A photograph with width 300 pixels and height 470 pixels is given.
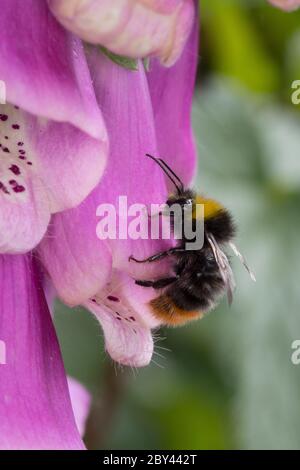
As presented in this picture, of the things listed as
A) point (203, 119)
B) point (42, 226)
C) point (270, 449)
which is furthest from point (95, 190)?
point (203, 119)

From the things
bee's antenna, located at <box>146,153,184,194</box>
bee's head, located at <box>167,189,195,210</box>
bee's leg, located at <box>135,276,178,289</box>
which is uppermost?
bee's antenna, located at <box>146,153,184,194</box>

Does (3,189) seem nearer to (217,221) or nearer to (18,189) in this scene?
(18,189)

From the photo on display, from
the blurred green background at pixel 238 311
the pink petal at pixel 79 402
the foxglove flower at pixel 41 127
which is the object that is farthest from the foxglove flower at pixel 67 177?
the blurred green background at pixel 238 311

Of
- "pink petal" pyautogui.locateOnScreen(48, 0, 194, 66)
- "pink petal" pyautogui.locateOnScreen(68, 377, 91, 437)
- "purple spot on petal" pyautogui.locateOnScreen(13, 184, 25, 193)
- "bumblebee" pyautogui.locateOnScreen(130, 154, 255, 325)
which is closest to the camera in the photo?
"pink petal" pyautogui.locateOnScreen(48, 0, 194, 66)

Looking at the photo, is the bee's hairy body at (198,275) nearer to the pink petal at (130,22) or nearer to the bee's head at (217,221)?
the bee's head at (217,221)

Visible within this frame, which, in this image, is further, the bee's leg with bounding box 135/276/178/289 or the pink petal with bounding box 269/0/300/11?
the bee's leg with bounding box 135/276/178/289

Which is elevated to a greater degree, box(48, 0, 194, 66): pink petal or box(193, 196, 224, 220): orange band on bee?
box(48, 0, 194, 66): pink petal

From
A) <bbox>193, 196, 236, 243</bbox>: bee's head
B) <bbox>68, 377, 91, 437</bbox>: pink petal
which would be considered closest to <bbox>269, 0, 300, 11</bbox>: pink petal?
<bbox>193, 196, 236, 243</bbox>: bee's head

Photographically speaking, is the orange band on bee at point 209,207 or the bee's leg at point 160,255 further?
the orange band on bee at point 209,207

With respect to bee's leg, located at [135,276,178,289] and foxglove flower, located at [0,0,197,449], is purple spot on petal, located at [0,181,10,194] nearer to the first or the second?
foxglove flower, located at [0,0,197,449]
